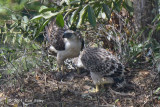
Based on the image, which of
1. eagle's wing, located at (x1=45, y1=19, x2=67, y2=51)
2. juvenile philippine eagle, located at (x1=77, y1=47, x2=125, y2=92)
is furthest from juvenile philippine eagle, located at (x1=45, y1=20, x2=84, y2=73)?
juvenile philippine eagle, located at (x1=77, y1=47, x2=125, y2=92)

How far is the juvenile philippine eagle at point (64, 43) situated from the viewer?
5.80m

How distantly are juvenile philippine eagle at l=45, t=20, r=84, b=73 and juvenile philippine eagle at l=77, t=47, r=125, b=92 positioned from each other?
548 mm

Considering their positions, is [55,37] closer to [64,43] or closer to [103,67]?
[64,43]

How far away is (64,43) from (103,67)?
1219 millimetres

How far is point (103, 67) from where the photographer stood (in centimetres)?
505

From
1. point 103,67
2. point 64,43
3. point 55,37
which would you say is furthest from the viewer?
point 55,37

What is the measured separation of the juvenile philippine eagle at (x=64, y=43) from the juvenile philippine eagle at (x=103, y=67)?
0.55m

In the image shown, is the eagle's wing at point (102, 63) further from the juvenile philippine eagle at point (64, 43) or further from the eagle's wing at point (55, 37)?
the eagle's wing at point (55, 37)

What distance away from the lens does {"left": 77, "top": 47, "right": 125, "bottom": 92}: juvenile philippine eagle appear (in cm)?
506

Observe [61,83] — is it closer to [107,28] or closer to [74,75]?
[74,75]

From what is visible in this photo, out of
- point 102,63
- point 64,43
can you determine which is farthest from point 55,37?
point 102,63

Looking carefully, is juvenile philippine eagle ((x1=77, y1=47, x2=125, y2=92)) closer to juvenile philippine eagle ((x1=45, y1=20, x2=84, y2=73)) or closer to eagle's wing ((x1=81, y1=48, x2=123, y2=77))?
eagle's wing ((x1=81, y1=48, x2=123, y2=77))

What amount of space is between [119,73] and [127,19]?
183cm

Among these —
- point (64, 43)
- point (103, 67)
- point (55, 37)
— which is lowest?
point (103, 67)
